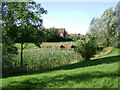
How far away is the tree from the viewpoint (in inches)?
353

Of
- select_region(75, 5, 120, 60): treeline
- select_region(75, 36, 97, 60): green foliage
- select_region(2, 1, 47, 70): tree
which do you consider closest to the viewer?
select_region(2, 1, 47, 70): tree

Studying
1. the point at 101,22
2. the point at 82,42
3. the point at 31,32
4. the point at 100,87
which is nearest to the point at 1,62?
the point at 31,32

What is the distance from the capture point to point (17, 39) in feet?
32.0

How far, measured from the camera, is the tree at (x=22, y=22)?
8.97 m

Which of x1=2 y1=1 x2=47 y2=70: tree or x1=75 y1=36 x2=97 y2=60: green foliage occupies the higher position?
x1=2 y1=1 x2=47 y2=70: tree

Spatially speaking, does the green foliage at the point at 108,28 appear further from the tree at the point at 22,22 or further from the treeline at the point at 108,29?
the tree at the point at 22,22

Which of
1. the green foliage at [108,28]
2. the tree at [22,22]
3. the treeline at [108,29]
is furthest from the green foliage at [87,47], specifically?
the green foliage at [108,28]

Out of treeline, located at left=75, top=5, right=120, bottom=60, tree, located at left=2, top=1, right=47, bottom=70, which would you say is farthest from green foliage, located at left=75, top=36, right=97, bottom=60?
treeline, located at left=75, top=5, right=120, bottom=60

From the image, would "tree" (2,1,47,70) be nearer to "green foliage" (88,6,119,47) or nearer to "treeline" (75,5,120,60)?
"treeline" (75,5,120,60)

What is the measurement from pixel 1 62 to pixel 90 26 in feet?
77.3

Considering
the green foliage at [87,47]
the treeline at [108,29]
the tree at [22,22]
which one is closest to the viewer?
the tree at [22,22]

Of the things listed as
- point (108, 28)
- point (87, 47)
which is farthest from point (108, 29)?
point (87, 47)

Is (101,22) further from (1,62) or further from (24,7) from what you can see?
(1,62)

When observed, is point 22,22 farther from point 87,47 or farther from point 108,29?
point 108,29
